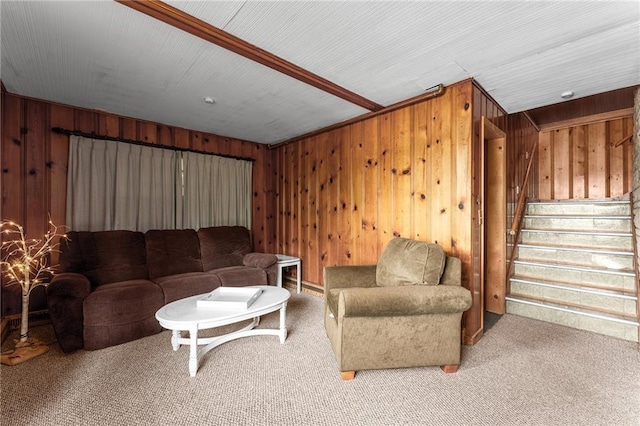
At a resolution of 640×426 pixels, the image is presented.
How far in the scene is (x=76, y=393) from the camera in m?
1.74

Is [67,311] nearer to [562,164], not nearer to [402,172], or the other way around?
[402,172]

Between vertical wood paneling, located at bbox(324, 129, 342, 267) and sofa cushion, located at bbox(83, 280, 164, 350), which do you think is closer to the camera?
sofa cushion, located at bbox(83, 280, 164, 350)

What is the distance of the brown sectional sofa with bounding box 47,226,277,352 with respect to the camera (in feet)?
7.42

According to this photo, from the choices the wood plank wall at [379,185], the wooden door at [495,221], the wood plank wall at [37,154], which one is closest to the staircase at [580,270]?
the wooden door at [495,221]

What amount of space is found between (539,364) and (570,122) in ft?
14.2

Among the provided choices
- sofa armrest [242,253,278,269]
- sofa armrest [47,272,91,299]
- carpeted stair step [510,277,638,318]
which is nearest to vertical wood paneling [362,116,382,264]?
sofa armrest [242,253,278,269]

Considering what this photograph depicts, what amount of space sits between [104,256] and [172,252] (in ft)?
2.12

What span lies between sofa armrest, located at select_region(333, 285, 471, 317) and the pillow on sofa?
8.7 inches

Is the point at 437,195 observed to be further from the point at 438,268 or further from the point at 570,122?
the point at 570,122

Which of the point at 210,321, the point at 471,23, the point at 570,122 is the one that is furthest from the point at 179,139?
the point at 570,122

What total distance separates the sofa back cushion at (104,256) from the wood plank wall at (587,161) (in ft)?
21.0

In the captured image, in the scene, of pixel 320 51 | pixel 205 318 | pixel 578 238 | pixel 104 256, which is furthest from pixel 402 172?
pixel 104 256

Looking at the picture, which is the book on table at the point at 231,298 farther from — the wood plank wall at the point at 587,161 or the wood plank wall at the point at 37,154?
the wood plank wall at the point at 587,161

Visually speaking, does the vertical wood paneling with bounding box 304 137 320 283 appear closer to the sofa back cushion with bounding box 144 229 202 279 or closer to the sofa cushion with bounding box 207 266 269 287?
the sofa cushion with bounding box 207 266 269 287
